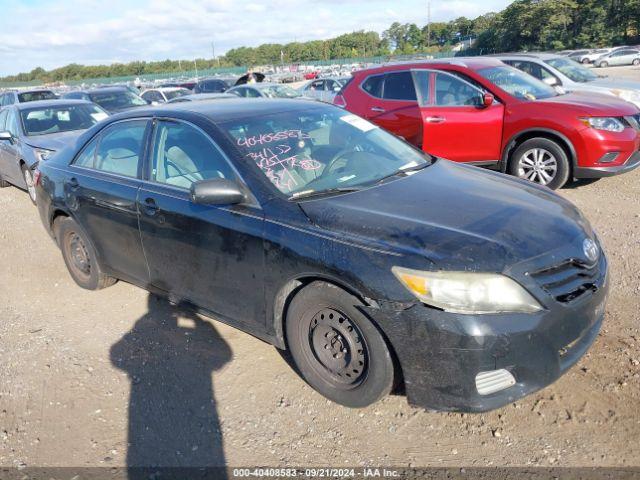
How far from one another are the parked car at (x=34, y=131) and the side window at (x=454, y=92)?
5.44 metres

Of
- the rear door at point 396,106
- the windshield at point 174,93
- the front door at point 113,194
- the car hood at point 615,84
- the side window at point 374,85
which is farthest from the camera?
the windshield at point 174,93

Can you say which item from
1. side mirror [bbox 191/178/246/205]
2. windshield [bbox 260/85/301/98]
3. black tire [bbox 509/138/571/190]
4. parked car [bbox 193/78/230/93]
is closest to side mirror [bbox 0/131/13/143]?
side mirror [bbox 191/178/246/205]

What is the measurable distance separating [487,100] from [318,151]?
4.12 meters

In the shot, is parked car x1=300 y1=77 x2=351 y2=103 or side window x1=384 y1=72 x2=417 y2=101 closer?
side window x1=384 y1=72 x2=417 y2=101

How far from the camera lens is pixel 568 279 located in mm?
2555

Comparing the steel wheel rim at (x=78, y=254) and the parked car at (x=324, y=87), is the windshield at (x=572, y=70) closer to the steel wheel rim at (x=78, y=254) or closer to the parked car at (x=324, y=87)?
the parked car at (x=324, y=87)

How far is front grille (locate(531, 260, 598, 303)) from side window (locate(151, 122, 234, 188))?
1861 millimetres

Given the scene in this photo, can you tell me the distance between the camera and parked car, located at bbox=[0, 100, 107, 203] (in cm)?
761

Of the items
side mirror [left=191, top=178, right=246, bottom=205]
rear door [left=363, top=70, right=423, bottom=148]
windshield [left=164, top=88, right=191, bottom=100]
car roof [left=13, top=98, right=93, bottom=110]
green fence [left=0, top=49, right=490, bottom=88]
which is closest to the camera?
side mirror [left=191, top=178, right=246, bottom=205]

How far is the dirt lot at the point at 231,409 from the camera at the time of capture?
2.57 metres

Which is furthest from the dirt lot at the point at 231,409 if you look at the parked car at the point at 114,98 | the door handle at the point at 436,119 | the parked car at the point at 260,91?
the parked car at the point at 260,91

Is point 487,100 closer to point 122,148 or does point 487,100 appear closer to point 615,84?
point 122,148

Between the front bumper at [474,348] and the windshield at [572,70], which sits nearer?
the front bumper at [474,348]

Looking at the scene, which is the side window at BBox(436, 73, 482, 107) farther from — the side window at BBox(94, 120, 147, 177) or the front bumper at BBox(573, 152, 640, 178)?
the side window at BBox(94, 120, 147, 177)
